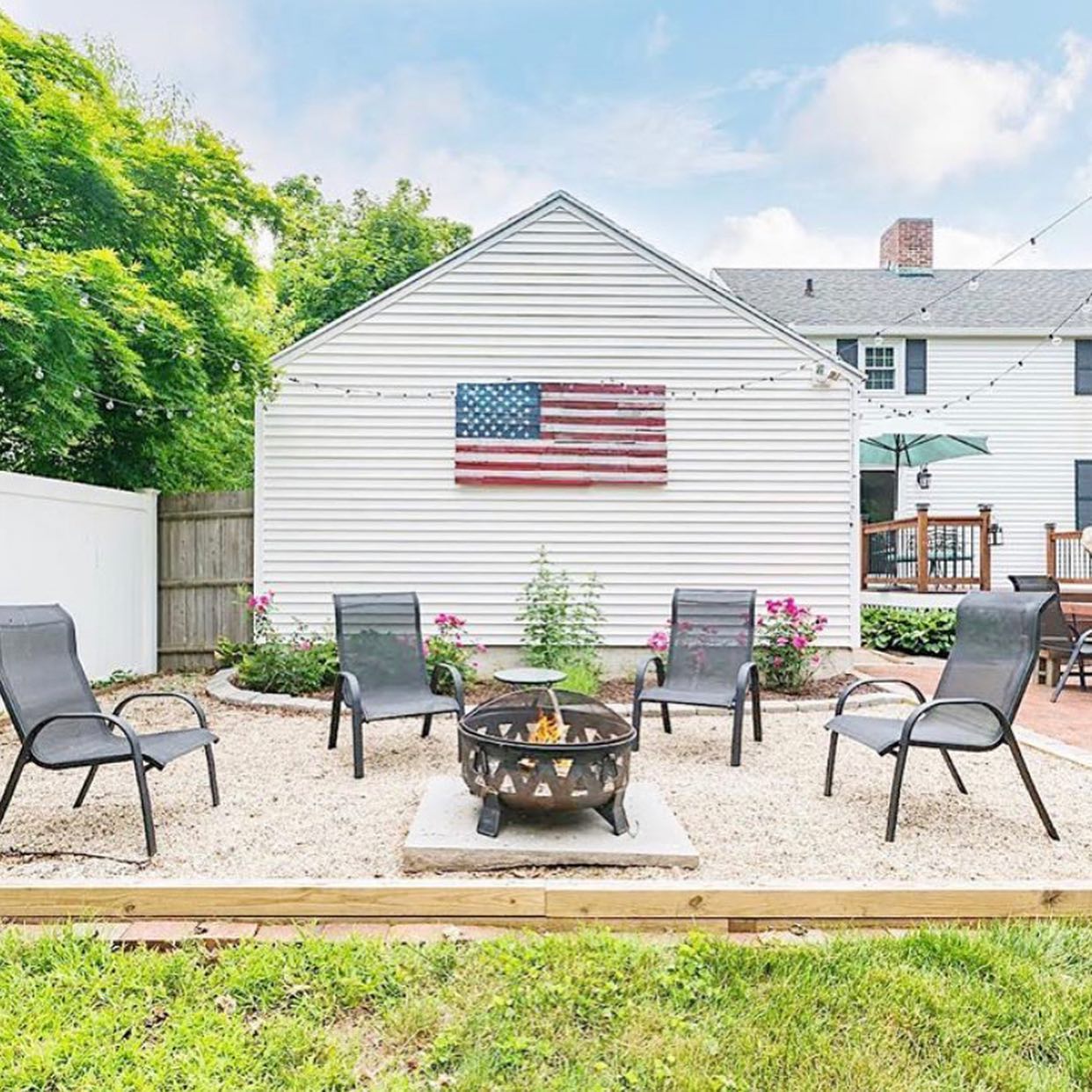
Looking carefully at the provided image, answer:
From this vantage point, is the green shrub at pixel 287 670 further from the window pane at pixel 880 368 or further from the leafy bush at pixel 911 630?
the window pane at pixel 880 368

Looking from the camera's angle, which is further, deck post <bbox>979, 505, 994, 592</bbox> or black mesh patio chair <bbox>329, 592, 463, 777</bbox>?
deck post <bbox>979, 505, 994, 592</bbox>

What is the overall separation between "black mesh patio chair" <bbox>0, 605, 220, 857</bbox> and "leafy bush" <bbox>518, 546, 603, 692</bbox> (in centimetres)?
387

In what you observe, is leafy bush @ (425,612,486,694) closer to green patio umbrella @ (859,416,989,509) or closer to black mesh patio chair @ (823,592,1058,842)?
black mesh patio chair @ (823,592,1058,842)

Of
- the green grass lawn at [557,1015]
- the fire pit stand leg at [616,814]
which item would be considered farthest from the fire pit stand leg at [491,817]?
the green grass lawn at [557,1015]

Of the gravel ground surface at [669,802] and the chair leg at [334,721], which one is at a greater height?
the chair leg at [334,721]

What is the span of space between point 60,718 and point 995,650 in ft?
14.5

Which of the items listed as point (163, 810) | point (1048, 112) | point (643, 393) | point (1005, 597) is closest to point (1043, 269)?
point (1048, 112)

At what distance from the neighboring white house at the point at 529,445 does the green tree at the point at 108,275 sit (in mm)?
995

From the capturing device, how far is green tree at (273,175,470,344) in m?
17.9

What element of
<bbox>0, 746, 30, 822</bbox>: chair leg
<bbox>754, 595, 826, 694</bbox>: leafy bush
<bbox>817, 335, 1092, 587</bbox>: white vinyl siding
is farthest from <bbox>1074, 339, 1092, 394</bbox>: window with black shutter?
<bbox>0, 746, 30, 822</bbox>: chair leg

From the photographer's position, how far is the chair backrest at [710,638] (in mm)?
5453

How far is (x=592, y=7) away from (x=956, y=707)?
31.1 ft

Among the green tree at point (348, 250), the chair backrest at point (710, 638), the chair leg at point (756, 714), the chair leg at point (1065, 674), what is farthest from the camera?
the green tree at point (348, 250)

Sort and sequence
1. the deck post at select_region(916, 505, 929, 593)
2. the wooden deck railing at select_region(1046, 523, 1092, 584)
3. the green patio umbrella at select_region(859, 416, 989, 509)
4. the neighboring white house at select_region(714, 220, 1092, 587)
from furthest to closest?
the neighboring white house at select_region(714, 220, 1092, 587)
the wooden deck railing at select_region(1046, 523, 1092, 584)
the green patio umbrella at select_region(859, 416, 989, 509)
the deck post at select_region(916, 505, 929, 593)
